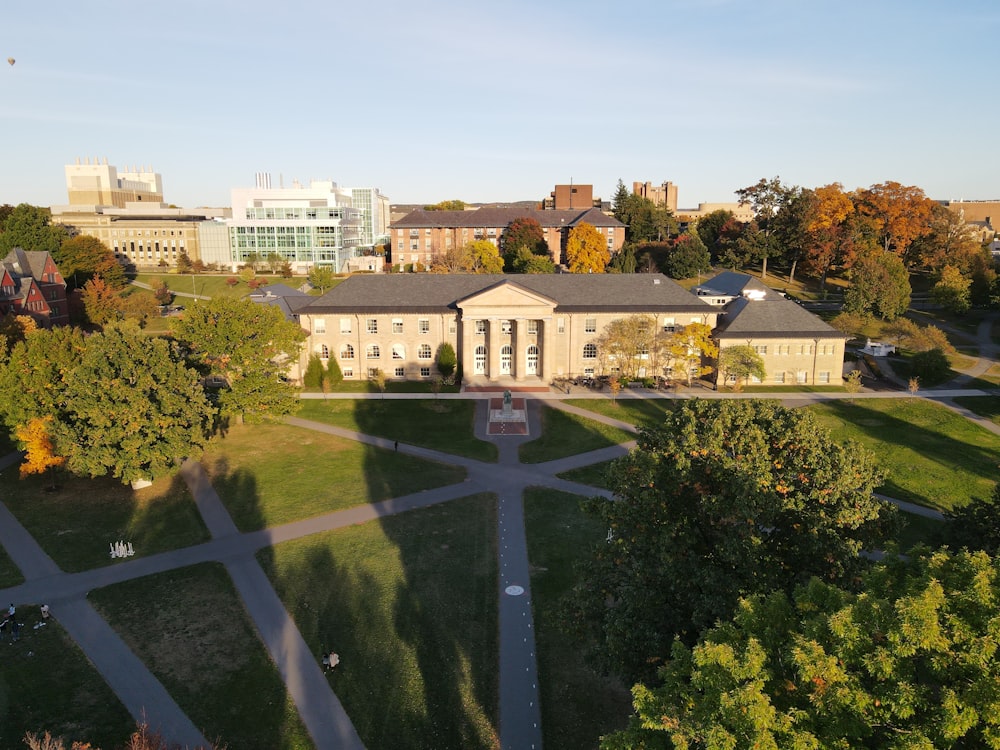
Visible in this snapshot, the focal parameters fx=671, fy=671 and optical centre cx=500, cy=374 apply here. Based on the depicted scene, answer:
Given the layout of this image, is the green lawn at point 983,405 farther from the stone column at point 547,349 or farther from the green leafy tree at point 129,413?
the green leafy tree at point 129,413

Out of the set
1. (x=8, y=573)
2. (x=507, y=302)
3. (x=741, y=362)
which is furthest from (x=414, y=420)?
(x=741, y=362)

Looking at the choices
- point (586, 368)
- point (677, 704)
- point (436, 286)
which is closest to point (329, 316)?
point (436, 286)

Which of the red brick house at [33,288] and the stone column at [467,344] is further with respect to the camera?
the red brick house at [33,288]

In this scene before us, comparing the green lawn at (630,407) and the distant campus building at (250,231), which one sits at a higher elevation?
the distant campus building at (250,231)

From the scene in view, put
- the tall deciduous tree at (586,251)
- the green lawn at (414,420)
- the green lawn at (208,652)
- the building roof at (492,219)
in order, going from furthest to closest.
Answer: the building roof at (492,219) < the tall deciduous tree at (586,251) < the green lawn at (414,420) < the green lawn at (208,652)

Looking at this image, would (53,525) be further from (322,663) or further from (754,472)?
(754,472)

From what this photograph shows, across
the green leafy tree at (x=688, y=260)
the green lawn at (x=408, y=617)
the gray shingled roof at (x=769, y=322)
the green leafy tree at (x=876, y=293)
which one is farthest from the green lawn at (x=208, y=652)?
the green leafy tree at (x=688, y=260)
